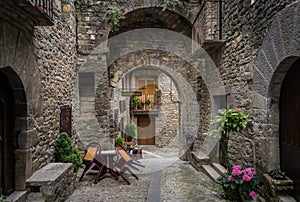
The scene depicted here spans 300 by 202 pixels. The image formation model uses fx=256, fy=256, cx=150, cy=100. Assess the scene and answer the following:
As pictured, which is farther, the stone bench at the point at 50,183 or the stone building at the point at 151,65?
the stone bench at the point at 50,183

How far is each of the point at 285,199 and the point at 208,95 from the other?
3980 millimetres

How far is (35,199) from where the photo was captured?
3.41 meters

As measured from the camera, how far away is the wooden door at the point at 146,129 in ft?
53.9

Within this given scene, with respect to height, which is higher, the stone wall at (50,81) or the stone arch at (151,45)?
the stone arch at (151,45)

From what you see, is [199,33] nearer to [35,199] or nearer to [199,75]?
[199,75]

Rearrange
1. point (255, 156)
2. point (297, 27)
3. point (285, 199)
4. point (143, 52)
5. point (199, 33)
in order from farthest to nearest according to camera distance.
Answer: point (143, 52) → point (199, 33) → point (255, 156) → point (285, 199) → point (297, 27)

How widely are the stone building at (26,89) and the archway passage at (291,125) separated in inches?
125

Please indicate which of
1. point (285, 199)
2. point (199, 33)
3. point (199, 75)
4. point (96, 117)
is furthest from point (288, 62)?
point (96, 117)

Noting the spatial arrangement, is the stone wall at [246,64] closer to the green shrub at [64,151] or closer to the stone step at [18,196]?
the green shrub at [64,151]

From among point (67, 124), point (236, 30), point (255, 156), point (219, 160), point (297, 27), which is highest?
point (236, 30)

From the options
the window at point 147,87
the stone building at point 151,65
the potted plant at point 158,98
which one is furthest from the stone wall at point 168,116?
the stone building at point 151,65

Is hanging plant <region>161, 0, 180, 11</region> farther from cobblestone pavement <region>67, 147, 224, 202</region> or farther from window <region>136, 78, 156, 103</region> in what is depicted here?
window <region>136, 78, 156, 103</region>

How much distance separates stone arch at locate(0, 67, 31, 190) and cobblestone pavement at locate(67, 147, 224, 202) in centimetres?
128

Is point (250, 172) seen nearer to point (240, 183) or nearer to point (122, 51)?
point (240, 183)
